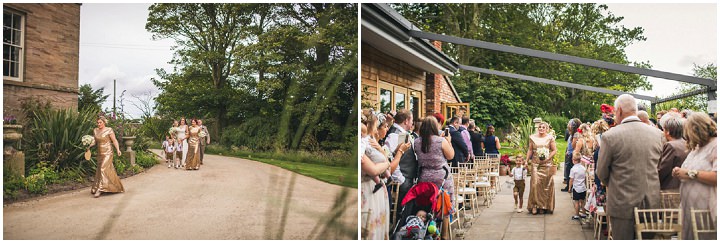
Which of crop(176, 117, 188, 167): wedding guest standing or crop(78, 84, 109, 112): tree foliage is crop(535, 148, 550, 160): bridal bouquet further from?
crop(78, 84, 109, 112): tree foliage

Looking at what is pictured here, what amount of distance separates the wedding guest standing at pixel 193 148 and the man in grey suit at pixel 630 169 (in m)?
3.41

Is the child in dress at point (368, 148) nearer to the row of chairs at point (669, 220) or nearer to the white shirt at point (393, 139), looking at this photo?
the white shirt at point (393, 139)

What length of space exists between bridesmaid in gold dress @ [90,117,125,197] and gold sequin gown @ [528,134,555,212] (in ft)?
14.9

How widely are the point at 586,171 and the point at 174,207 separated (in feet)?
14.4

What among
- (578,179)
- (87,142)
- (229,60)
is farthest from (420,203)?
(87,142)

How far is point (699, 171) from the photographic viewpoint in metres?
3.15

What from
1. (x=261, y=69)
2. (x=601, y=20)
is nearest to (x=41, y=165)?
(x=261, y=69)

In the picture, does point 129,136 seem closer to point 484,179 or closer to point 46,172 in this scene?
point 46,172

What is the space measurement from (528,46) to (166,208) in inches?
529

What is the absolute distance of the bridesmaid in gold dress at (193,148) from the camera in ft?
15.4

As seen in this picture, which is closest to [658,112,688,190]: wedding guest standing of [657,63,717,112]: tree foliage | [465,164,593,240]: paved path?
[465,164,593,240]: paved path

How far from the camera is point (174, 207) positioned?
17.3 ft

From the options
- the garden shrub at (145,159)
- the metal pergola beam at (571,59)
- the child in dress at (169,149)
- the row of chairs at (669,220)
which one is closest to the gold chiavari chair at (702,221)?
the row of chairs at (669,220)

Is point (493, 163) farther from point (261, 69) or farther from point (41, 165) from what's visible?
point (41, 165)
